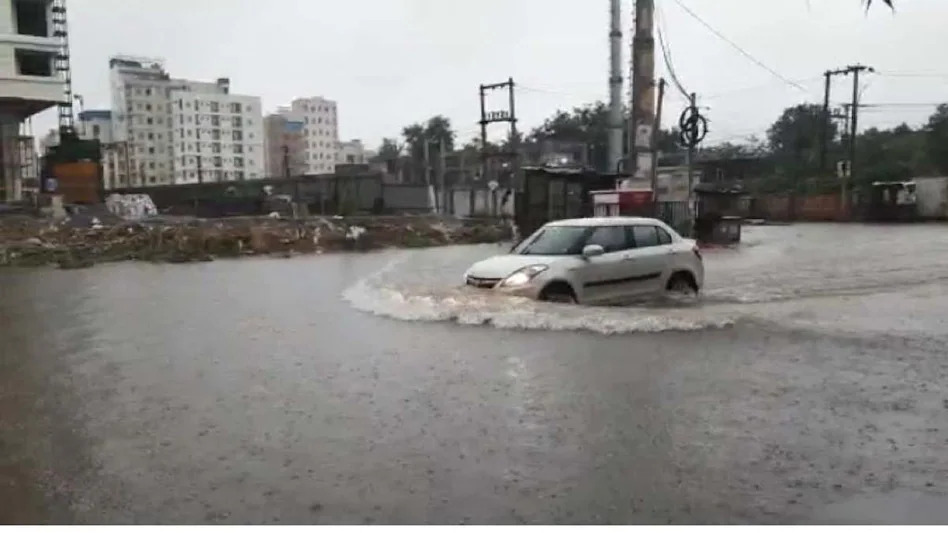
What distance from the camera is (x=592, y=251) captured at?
12.0 m

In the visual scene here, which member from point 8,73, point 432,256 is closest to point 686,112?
point 432,256

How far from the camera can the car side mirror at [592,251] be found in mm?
12055

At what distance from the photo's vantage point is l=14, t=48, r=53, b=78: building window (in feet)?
178

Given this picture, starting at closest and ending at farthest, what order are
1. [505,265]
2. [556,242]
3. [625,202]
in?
[505,265] < [556,242] < [625,202]

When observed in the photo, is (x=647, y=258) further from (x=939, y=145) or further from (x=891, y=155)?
(x=891, y=155)

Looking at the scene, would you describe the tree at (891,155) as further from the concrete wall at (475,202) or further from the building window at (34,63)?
the building window at (34,63)

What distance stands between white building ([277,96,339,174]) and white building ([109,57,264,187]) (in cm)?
1417

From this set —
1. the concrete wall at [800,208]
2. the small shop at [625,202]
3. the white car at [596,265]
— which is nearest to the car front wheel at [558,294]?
the white car at [596,265]

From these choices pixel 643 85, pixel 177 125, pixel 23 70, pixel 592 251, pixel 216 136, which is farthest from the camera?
pixel 216 136

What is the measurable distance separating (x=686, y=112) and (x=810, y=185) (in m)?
34.8

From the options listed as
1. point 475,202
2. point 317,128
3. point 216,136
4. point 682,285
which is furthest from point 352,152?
point 682,285

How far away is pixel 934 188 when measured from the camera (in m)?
47.3

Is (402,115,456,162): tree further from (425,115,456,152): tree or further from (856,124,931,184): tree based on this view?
(856,124,931,184): tree

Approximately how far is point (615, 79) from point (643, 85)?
25.6ft
